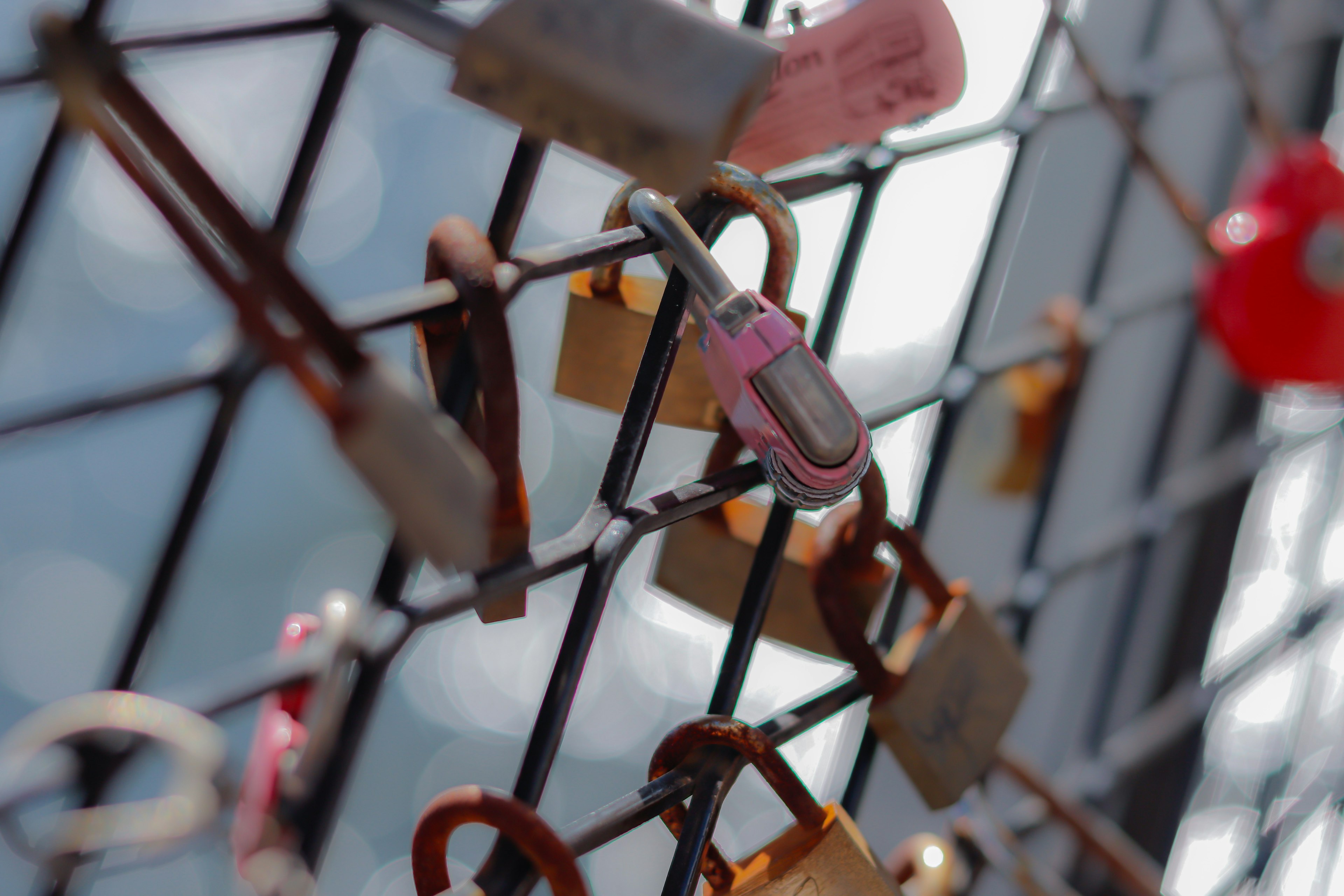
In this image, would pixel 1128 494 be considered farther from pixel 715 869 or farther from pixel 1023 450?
pixel 715 869

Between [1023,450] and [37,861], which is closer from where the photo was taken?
[37,861]

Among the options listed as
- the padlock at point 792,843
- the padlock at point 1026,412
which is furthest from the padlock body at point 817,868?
the padlock at point 1026,412

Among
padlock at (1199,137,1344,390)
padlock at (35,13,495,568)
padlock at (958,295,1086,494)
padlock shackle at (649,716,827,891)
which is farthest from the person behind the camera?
padlock at (958,295,1086,494)

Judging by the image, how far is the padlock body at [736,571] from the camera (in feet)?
1.06

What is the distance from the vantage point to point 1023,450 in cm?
63

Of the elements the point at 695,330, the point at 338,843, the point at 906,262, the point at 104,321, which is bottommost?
the point at 695,330

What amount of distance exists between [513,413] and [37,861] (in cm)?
15

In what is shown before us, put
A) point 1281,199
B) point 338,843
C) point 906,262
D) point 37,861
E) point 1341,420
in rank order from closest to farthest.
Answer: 1. point 37,861
2. point 1281,199
3. point 906,262
4. point 1341,420
5. point 338,843

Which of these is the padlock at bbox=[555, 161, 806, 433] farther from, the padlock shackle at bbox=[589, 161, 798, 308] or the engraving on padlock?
the engraving on padlock

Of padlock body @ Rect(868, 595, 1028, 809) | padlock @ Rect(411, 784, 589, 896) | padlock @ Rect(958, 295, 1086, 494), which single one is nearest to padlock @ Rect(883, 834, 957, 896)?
padlock body @ Rect(868, 595, 1028, 809)

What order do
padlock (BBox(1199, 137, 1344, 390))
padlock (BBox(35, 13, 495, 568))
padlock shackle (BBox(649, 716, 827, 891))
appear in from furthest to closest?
padlock (BBox(1199, 137, 1344, 390))
padlock shackle (BBox(649, 716, 827, 891))
padlock (BBox(35, 13, 495, 568))

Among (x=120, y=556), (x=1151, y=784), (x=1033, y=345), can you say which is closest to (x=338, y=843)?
(x=120, y=556)

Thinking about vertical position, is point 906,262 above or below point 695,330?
above

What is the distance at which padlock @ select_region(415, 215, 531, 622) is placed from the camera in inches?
8.5
